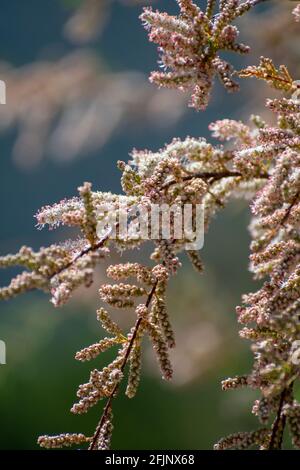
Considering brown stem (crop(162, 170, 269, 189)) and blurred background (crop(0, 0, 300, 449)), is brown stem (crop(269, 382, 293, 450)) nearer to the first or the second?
brown stem (crop(162, 170, 269, 189))

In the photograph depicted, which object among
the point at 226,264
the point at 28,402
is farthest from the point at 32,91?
the point at 28,402

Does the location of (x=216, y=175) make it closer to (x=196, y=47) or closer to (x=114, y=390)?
(x=196, y=47)

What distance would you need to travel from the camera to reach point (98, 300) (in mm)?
3947

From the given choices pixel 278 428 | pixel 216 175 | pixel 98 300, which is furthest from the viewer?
pixel 98 300

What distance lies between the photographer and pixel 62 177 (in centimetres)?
518

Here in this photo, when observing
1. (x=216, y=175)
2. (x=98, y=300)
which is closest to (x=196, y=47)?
(x=216, y=175)

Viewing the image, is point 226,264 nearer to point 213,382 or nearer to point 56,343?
point 213,382
